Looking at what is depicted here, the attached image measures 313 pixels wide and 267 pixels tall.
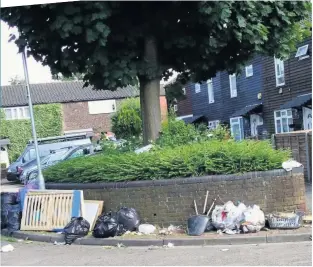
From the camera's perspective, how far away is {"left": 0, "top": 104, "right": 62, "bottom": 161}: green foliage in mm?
39188

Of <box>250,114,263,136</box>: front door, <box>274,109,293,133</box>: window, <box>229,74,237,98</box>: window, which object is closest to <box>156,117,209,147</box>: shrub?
<box>274,109,293,133</box>: window

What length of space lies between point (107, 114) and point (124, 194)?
37.4 meters

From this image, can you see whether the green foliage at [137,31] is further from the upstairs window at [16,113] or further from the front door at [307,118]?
the upstairs window at [16,113]

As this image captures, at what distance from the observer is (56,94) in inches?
1839

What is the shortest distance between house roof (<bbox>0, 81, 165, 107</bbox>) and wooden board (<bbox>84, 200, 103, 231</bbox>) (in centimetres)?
3434

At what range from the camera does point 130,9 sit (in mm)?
9602

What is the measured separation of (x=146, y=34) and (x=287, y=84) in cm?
1523

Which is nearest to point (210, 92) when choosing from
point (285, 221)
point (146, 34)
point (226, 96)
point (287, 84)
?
point (226, 96)

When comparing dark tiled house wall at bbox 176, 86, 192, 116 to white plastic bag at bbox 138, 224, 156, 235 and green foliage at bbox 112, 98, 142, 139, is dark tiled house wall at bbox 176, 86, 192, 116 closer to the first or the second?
green foliage at bbox 112, 98, 142, 139

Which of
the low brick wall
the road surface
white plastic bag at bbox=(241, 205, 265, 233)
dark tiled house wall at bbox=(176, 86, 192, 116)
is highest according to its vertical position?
dark tiled house wall at bbox=(176, 86, 192, 116)

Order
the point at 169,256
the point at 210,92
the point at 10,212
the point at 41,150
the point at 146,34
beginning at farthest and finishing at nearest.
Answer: the point at 210,92
the point at 41,150
the point at 146,34
the point at 10,212
the point at 169,256

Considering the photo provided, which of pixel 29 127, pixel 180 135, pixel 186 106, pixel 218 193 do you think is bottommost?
pixel 218 193

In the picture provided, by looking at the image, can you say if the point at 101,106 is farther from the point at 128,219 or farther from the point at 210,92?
the point at 128,219

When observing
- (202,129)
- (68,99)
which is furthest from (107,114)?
(202,129)
